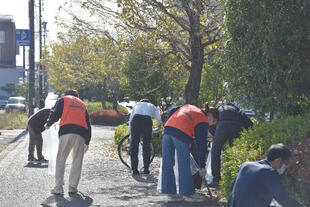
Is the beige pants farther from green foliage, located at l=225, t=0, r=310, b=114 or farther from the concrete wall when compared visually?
the concrete wall

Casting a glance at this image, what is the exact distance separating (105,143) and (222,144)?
10.2 m

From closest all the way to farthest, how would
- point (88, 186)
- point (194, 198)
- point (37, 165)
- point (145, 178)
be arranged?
1. point (194, 198)
2. point (88, 186)
3. point (145, 178)
4. point (37, 165)

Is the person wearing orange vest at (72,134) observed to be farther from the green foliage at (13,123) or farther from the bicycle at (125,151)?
the green foliage at (13,123)

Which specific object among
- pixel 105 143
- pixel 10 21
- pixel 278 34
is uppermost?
pixel 10 21

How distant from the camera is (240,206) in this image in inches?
227

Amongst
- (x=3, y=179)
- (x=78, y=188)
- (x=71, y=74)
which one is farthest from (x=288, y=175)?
(x=71, y=74)

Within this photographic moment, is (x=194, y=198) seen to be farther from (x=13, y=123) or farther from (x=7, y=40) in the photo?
(x=7, y=40)

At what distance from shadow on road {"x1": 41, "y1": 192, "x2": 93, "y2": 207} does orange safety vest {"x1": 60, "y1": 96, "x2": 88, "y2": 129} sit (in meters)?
1.17

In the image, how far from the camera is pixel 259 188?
566cm

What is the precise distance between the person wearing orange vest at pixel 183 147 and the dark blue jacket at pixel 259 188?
314 cm

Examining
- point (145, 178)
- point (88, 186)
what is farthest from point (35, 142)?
point (88, 186)

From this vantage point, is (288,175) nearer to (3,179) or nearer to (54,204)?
(54,204)

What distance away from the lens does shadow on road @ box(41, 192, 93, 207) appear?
8.96 metres

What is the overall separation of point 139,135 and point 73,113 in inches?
101
